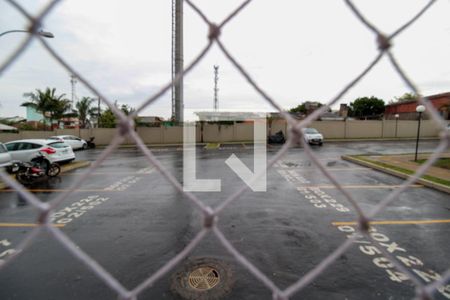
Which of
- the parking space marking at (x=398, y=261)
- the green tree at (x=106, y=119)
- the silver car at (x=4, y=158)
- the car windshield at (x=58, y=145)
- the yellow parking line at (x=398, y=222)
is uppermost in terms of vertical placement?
the green tree at (x=106, y=119)

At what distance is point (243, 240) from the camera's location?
13.9 ft

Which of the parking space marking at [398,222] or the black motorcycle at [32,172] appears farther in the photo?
the black motorcycle at [32,172]

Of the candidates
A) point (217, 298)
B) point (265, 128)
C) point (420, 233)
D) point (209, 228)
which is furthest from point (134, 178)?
point (265, 128)

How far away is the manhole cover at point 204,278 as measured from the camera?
3.09 m

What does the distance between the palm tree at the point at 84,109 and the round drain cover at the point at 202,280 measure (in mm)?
35744

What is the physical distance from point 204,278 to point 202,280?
0.04 m

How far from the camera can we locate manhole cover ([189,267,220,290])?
10.1ft

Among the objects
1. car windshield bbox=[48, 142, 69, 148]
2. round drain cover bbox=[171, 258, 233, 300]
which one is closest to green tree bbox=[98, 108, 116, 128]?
car windshield bbox=[48, 142, 69, 148]

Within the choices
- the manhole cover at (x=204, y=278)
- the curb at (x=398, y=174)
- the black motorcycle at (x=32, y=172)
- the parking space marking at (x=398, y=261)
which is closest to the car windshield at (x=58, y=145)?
the black motorcycle at (x=32, y=172)

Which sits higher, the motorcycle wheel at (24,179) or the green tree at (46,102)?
the green tree at (46,102)

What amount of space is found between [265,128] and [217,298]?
26.0 meters

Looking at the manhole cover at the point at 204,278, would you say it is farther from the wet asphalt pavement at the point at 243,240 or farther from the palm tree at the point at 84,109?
the palm tree at the point at 84,109

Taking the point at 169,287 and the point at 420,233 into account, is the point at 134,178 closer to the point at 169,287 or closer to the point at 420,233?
the point at 169,287

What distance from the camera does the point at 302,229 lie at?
4648 mm
